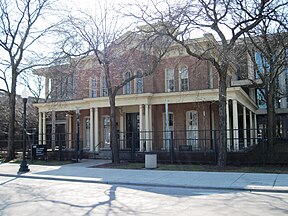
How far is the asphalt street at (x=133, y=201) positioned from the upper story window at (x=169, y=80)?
582 inches

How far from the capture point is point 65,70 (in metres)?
19.5

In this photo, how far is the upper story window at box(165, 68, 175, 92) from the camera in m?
25.5

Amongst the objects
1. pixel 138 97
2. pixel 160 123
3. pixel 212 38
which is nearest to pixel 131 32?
pixel 212 38

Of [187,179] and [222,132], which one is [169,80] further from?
[187,179]

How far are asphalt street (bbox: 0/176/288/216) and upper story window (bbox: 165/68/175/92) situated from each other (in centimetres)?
1478

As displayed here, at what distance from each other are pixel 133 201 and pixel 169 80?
1787cm

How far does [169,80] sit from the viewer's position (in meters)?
25.8

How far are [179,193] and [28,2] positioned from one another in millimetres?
Answer: 19935

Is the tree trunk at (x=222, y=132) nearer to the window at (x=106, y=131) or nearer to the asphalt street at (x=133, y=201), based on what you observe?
the asphalt street at (x=133, y=201)

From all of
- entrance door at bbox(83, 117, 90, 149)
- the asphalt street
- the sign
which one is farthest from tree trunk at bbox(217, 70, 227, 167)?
entrance door at bbox(83, 117, 90, 149)

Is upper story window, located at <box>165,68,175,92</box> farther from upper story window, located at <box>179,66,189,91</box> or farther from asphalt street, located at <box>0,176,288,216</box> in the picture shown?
asphalt street, located at <box>0,176,288,216</box>

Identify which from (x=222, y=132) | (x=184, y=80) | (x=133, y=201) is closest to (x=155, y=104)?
(x=184, y=80)

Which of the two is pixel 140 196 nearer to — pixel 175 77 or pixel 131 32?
pixel 131 32

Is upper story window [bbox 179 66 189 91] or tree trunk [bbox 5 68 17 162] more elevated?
upper story window [bbox 179 66 189 91]
